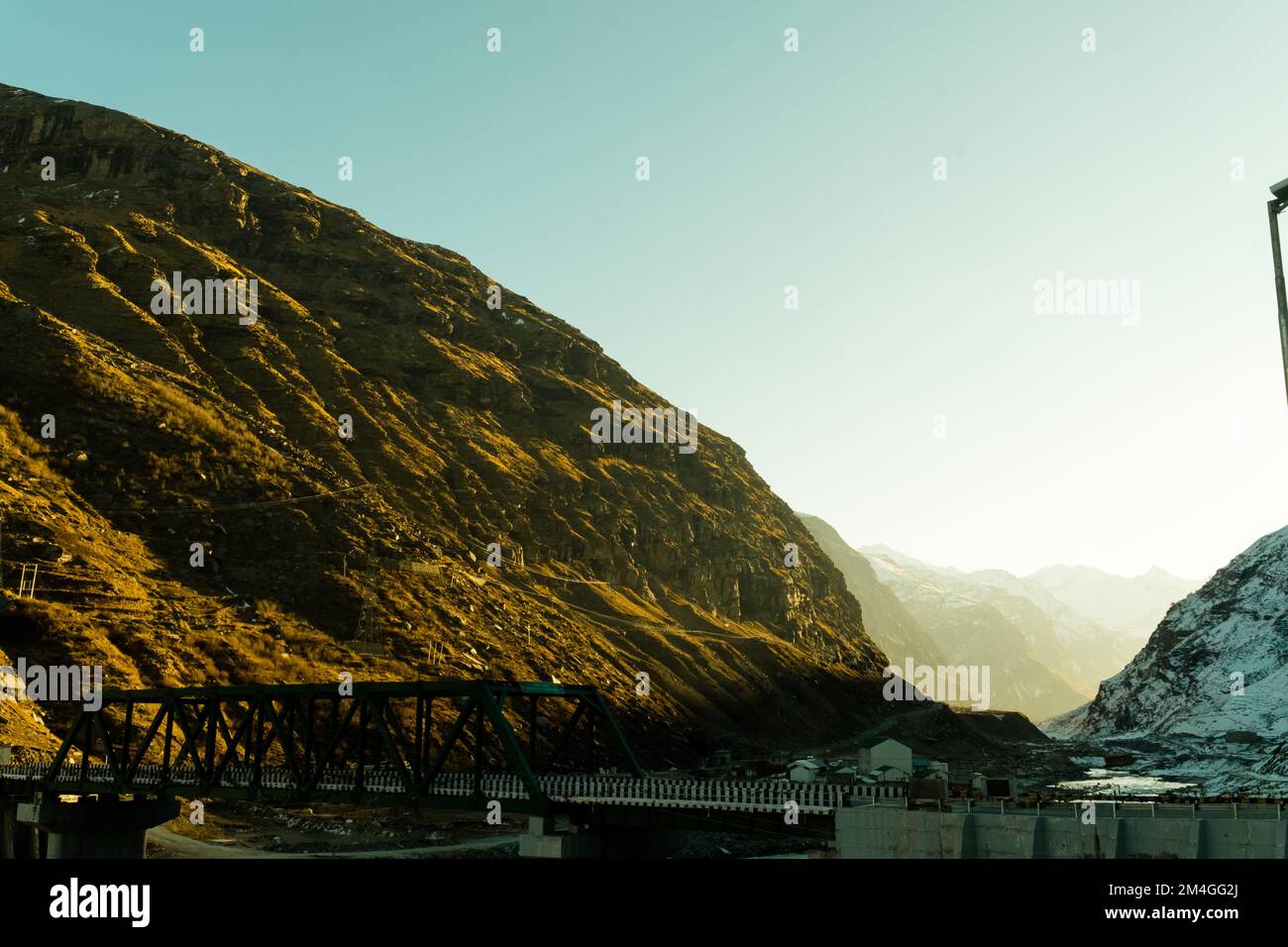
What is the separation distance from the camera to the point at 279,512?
4806 inches

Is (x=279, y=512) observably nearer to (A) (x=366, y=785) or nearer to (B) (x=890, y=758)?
(B) (x=890, y=758)

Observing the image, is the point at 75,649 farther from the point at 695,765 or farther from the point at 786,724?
the point at 786,724

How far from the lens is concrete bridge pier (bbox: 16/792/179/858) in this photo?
61.6 meters

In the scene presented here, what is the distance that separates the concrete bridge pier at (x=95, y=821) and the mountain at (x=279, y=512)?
855 inches

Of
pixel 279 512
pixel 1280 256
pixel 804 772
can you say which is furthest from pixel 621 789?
pixel 279 512

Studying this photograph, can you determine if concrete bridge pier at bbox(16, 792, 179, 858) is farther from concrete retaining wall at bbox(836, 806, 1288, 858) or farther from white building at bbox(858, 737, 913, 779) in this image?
white building at bbox(858, 737, 913, 779)

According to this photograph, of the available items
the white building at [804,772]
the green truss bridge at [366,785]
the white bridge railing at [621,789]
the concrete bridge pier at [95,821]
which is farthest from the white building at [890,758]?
Result: the concrete bridge pier at [95,821]

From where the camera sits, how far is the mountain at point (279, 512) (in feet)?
326

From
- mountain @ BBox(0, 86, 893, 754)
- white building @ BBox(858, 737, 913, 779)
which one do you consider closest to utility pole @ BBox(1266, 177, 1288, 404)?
mountain @ BBox(0, 86, 893, 754)

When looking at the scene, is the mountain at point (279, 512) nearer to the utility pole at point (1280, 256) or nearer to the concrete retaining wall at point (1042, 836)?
the concrete retaining wall at point (1042, 836)

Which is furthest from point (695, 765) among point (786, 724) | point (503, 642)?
point (786, 724)

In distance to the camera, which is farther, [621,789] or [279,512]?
Result: [279,512]

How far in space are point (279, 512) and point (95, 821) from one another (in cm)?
6331

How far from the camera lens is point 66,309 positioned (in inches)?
5719
